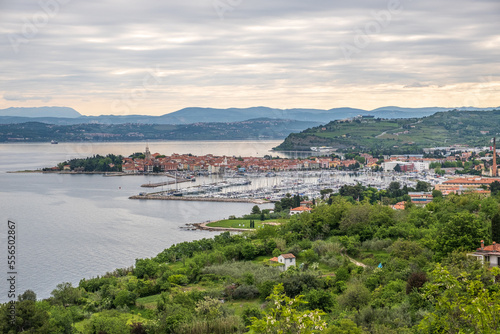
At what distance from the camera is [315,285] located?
8.38m

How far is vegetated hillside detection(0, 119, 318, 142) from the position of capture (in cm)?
8112

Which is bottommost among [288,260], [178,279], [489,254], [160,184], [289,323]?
[160,184]

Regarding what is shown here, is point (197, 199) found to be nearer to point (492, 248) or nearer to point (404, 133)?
point (492, 248)

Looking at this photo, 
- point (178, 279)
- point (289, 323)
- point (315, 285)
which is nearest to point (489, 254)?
point (315, 285)

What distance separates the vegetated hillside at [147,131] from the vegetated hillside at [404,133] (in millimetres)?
28872

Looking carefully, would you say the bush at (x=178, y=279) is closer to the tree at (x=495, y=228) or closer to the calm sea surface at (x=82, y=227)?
the calm sea surface at (x=82, y=227)

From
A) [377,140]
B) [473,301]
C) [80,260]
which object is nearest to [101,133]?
[377,140]

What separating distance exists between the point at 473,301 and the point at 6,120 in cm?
9890

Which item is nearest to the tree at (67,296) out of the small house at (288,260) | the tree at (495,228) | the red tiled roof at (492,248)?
the small house at (288,260)

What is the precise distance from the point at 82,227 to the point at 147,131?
81.9 m

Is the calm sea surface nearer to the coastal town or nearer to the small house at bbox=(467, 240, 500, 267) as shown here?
the coastal town

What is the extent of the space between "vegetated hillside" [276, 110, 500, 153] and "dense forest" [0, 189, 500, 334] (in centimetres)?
4321

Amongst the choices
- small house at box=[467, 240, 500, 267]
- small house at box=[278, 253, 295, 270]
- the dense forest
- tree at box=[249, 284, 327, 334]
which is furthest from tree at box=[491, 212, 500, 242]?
tree at box=[249, 284, 327, 334]

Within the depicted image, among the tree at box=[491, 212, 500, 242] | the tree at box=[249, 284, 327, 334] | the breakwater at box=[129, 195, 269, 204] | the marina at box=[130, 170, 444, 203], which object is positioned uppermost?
the tree at box=[249, 284, 327, 334]
